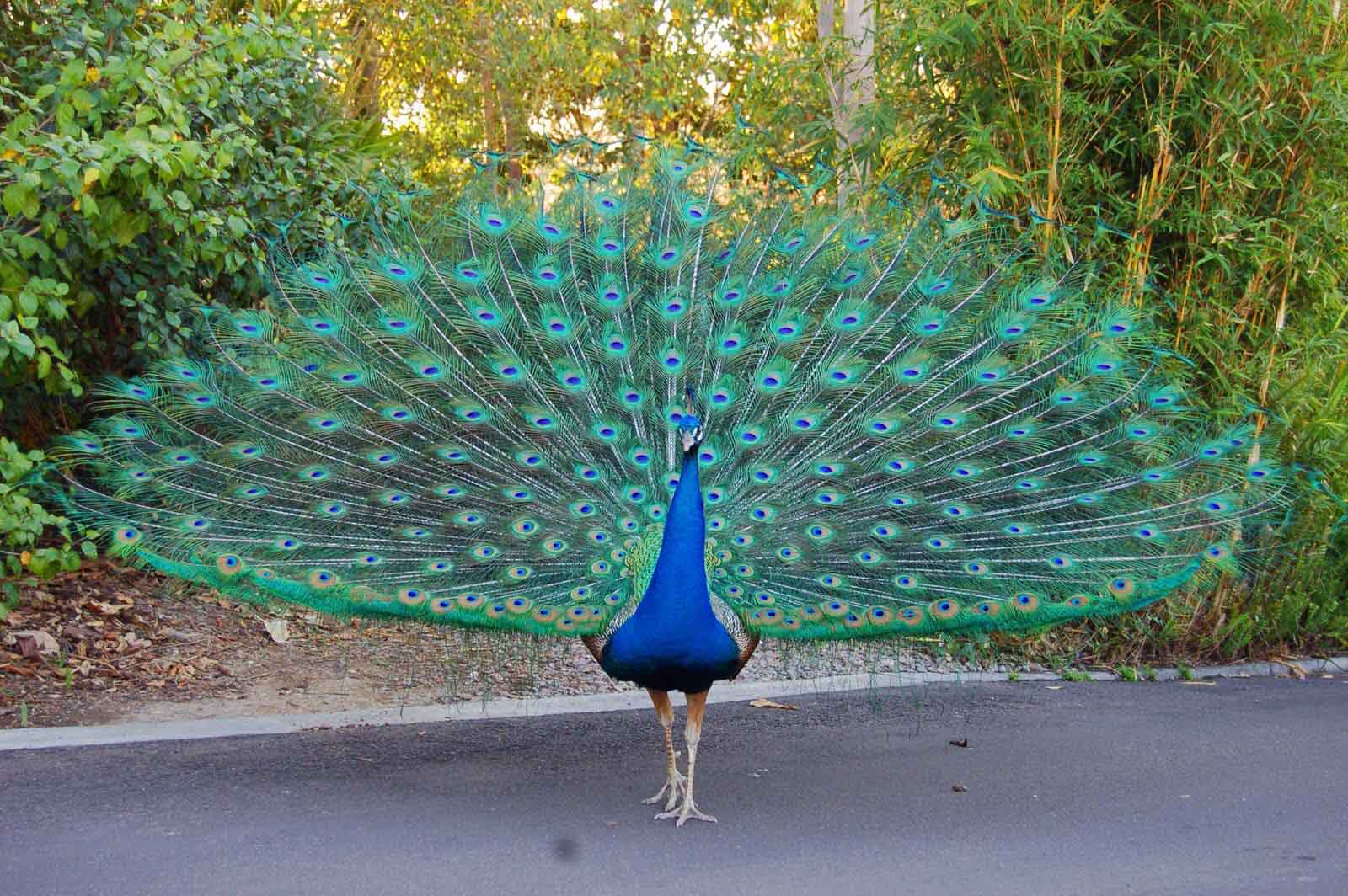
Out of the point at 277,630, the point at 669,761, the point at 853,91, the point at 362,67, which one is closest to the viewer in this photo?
the point at 669,761

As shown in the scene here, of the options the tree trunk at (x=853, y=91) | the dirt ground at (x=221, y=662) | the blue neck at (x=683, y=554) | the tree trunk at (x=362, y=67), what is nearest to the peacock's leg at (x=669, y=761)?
the blue neck at (x=683, y=554)

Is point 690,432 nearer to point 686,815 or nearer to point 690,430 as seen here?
point 690,430

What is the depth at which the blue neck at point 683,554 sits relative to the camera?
4.06 meters

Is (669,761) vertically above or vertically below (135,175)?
below

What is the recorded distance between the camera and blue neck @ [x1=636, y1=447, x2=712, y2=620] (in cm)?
406

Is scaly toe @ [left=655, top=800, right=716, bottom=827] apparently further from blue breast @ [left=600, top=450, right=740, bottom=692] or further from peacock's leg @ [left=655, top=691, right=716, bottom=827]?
blue breast @ [left=600, top=450, right=740, bottom=692]

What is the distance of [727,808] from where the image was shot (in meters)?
4.59

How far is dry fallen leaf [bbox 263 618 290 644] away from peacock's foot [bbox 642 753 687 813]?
270 centimetres

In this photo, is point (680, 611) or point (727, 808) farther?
point (727, 808)

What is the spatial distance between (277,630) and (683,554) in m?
3.33

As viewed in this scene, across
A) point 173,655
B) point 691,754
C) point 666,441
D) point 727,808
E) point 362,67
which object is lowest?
point 727,808

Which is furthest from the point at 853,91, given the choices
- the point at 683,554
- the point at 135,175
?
the point at 683,554

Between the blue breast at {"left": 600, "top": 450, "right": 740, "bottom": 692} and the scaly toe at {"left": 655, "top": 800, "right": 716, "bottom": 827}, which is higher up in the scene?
the blue breast at {"left": 600, "top": 450, "right": 740, "bottom": 692}

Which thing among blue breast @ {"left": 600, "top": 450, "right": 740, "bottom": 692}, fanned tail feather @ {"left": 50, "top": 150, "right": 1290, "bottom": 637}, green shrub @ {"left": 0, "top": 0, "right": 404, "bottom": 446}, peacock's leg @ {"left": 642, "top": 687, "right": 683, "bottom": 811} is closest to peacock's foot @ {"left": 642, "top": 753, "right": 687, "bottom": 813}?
peacock's leg @ {"left": 642, "top": 687, "right": 683, "bottom": 811}
